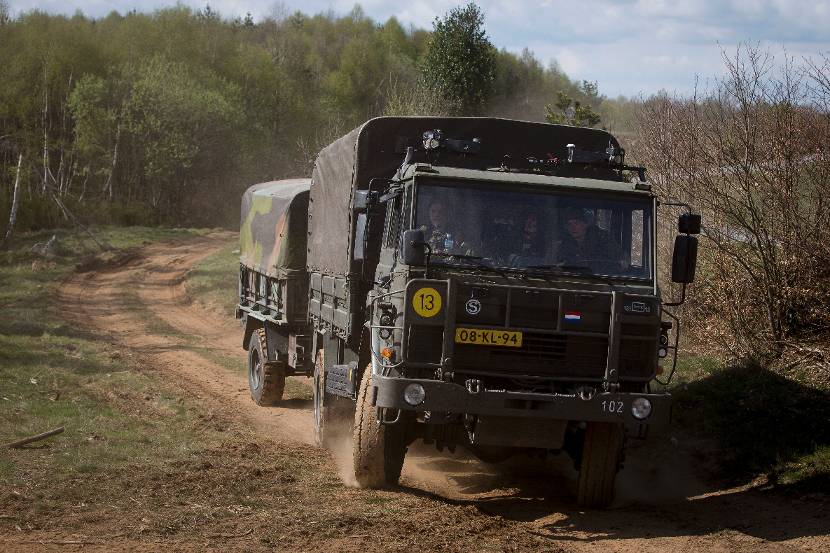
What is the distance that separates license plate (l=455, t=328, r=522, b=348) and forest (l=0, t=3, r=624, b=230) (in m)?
30.2

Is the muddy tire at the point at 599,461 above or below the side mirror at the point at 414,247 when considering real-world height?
below

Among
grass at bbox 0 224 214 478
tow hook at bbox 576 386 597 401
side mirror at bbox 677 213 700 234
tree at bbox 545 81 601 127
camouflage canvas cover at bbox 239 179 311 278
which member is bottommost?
grass at bbox 0 224 214 478

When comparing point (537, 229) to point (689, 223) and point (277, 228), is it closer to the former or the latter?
point (689, 223)

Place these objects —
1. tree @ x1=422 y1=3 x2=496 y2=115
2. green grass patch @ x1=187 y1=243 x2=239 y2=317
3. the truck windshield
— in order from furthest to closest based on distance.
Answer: tree @ x1=422 y1=3 x2=496 y2=115, green grass patch @ x1=187 y1=243 x2=239 y2=317, the truck windshield

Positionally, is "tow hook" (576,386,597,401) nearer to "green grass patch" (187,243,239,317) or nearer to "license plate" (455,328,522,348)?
"license plate" (455,328,522,348)

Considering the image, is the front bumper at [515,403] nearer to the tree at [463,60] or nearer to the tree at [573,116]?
the tree at [573,116]

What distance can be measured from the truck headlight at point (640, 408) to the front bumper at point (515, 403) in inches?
1.0

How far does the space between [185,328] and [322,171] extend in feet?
34.4

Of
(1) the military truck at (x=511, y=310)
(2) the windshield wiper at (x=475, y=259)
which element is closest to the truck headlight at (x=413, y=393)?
(1) the military truck at (x=511, y=310)

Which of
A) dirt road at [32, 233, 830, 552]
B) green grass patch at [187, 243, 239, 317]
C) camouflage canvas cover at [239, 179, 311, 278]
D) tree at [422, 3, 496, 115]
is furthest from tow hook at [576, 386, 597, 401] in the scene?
tree at [422, 3, 496, 115]

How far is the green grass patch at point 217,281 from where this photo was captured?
78.2ft

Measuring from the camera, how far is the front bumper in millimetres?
7457

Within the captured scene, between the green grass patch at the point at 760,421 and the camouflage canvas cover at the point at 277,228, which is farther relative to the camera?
the camouflage canvas cover at the point at 277,228

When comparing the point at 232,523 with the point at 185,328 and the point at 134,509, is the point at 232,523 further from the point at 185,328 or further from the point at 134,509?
the point at 185,328
